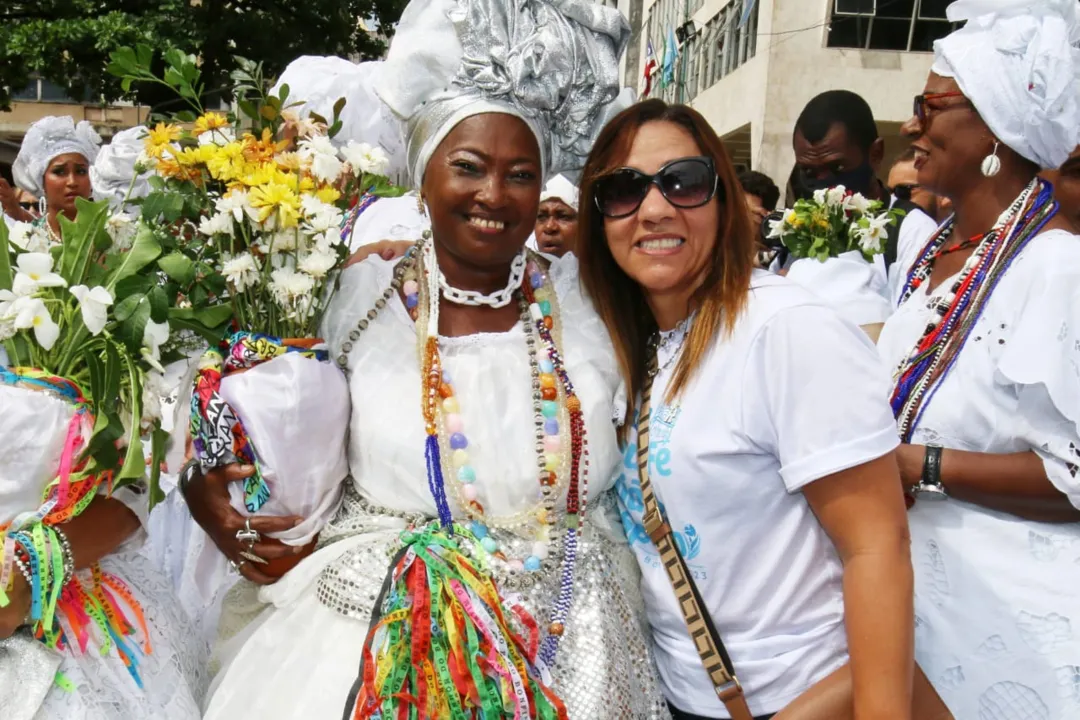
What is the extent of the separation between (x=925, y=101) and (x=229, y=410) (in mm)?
1973

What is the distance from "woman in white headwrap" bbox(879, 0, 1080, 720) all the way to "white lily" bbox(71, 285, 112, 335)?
1.82 metres

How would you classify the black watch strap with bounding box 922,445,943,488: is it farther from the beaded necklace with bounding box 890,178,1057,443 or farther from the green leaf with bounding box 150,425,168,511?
the green leaf with bounding box 150,425,168,511

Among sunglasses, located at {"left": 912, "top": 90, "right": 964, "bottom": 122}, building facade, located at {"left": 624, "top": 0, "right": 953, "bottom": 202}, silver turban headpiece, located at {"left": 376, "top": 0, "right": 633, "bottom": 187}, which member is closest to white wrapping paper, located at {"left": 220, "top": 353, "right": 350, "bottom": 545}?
silver turban headpiece, located at {"left": 376, "top": 0, "right": 633, "bottom": 187}

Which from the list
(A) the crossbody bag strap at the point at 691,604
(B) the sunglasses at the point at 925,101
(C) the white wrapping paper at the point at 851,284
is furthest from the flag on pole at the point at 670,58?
(A) the crossbody bag strap at the point at 691,604

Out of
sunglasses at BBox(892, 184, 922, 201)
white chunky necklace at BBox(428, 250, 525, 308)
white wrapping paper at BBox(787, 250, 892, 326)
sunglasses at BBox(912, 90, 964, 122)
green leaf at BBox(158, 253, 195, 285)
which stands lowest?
white wrapping paper at BBox(787, 250, 892, 326)

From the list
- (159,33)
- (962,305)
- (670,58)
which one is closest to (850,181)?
(962,305)

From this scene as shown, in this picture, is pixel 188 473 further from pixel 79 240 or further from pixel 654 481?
pixel 654 481

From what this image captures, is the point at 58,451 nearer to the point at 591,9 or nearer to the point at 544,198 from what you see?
the point at 591,9

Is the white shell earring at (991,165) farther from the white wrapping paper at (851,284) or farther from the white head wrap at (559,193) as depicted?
the white head wrap at (559,193)

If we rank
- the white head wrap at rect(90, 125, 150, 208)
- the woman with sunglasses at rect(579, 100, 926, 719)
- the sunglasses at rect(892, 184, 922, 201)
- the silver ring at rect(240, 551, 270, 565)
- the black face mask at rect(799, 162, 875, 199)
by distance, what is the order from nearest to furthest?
the woman with sunglasses at rect(579, 100, 926, 719), the silver ring at rect(240, 551, 270, 565), the black face mask at rect(799, 162, 875, 199), the sunglasses at rect(892, 184, 922, 201), the white head wrap at rect(90, 125, 150, 208)

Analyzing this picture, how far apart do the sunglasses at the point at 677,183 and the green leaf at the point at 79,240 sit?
1.18 m

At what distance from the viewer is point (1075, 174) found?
3.63 metres

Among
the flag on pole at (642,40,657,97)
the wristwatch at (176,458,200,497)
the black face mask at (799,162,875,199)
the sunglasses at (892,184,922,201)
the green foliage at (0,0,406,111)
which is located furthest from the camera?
the flag on pole at (642,40,657,97)

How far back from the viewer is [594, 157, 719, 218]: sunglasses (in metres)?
2.15
